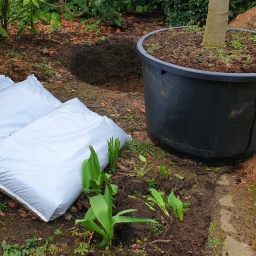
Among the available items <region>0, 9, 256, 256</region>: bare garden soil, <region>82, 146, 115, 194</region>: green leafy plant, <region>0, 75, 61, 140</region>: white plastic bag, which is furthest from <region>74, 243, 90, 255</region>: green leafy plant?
<region>0, 75, 61, 140</region>: white plastic bag

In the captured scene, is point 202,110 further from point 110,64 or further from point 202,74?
point 110,64

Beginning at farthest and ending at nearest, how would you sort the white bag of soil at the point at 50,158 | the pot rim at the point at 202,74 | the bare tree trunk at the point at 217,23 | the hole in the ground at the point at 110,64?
1. the hole in the ground at the point at 110,64
2. the bare tree trunk at the point at 217,23
3. the pot rim at the point at 202,74
4. the white bag of soil at the point at 50,158

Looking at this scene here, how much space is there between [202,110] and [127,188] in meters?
0.71

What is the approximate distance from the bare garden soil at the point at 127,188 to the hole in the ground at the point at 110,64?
0.03m

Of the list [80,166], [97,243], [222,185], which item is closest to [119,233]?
[97,243]

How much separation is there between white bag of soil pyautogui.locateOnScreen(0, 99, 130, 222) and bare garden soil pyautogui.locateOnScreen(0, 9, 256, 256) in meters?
0.12

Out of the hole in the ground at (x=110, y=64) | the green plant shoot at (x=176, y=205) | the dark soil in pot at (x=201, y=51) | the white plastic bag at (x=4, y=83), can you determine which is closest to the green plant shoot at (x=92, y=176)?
the green plant shoot at (x=176, y=205)

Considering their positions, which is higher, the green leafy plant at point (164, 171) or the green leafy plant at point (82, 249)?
the green leafy plant at point (82, 249)

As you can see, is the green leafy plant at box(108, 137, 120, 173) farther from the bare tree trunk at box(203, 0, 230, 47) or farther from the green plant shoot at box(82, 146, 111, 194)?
the bare tree trunk at box(203, 0, 230, 47)

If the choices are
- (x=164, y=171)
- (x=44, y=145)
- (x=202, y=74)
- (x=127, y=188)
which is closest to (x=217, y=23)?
(x=202, y=74)

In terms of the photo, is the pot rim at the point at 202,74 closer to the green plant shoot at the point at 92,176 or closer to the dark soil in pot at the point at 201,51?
the dark soil in pot at the point at 201,51

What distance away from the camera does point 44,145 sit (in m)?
2.41

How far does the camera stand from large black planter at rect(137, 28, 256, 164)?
8.13 ft

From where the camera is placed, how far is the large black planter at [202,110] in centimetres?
248
